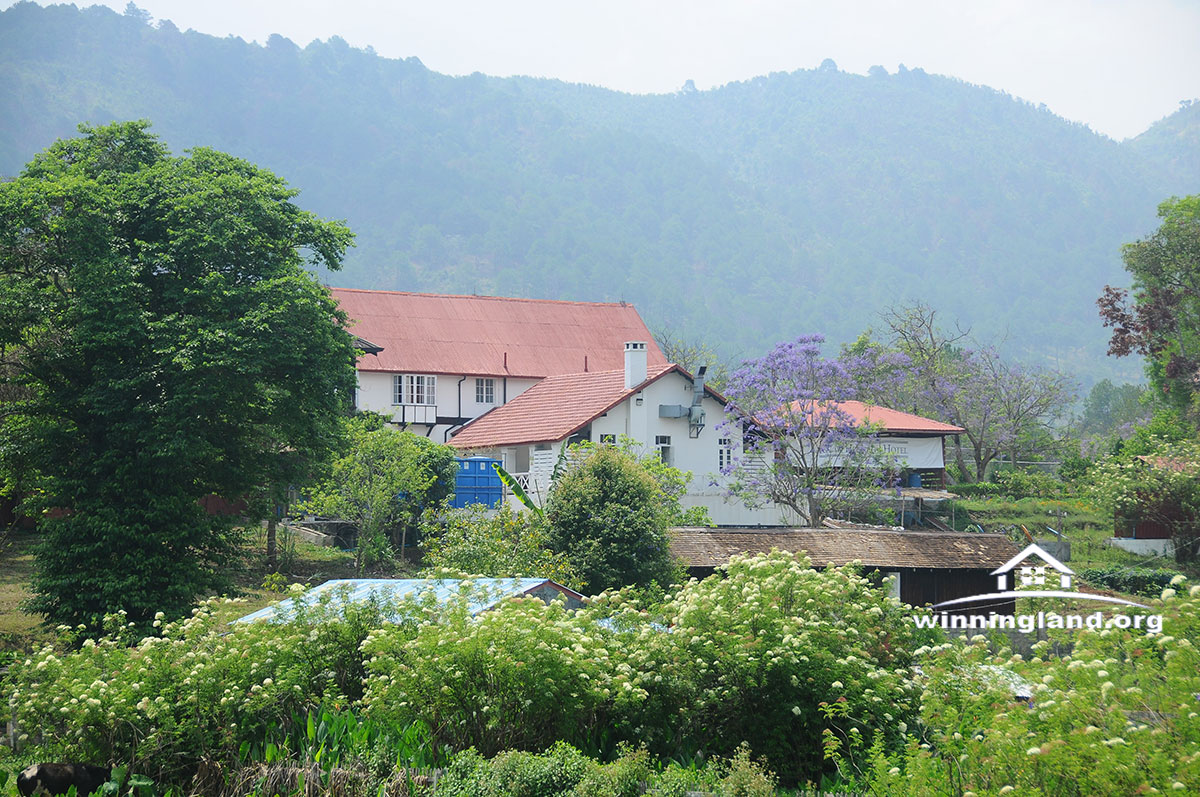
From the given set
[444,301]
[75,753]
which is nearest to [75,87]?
[444,301]

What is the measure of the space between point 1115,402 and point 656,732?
102 metres

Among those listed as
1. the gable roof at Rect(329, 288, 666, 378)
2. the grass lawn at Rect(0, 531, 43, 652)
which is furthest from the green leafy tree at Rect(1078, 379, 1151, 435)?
the grass lawn at Rect(0, 531, 43, 652)

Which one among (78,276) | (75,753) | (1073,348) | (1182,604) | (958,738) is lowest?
(75,753)

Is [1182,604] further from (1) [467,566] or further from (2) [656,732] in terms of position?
(1) [467,566]

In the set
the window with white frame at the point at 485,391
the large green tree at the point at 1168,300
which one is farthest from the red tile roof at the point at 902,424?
the window with white frame at the point at 485,391

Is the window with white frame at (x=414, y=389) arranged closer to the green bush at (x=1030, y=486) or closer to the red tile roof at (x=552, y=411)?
the red tile roof at (x=552, y=411)

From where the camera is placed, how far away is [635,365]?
35.1 metres

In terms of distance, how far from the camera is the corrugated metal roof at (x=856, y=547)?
80.5ft

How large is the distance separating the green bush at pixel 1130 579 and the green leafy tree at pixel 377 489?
1911 cm

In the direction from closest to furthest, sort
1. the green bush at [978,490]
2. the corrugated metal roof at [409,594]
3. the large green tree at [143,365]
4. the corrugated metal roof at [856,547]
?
the corrugated metal roof at [409,594] → the large green tree at [143,365] → the corrugated metal roof at [856,547] → the green bush at [978,490]

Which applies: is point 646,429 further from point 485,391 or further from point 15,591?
point 15,591

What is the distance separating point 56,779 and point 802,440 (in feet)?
85.8

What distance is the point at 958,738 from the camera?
8414mm
